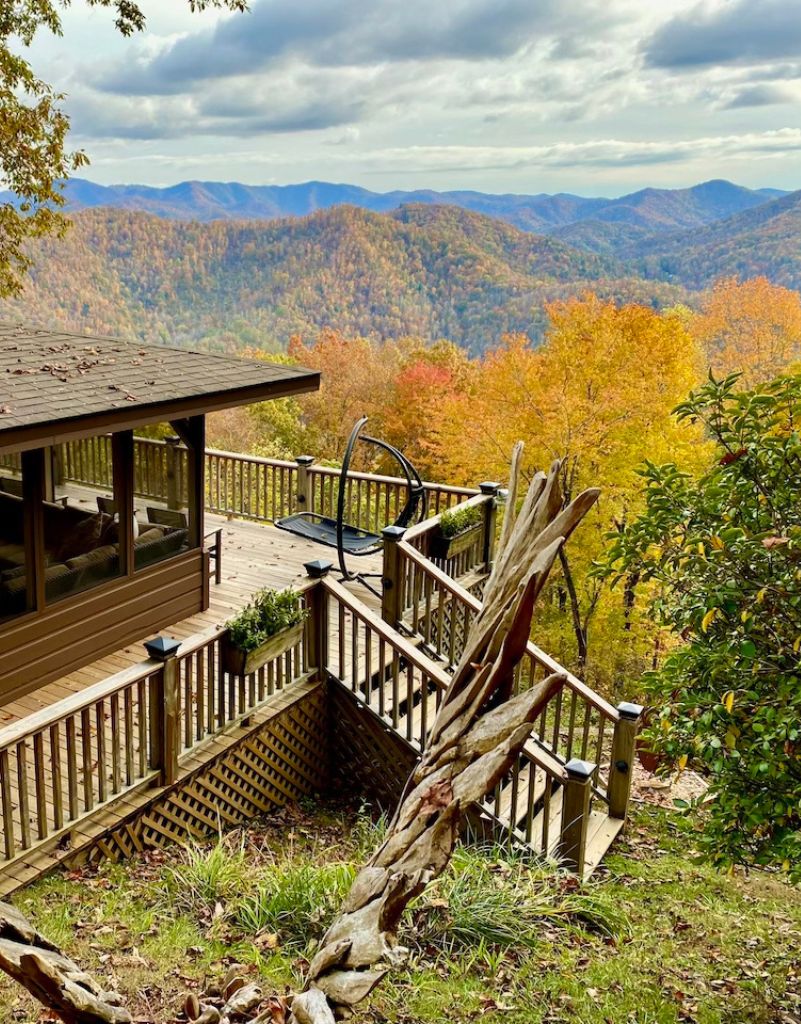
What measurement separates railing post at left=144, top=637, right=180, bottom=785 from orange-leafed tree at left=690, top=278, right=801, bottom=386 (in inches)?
1308

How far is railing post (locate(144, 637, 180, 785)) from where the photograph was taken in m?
5.92

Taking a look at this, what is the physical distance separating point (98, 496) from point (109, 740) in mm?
2415

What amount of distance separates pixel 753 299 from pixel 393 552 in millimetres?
35741

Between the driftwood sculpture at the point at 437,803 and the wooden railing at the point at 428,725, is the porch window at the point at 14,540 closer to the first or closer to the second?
the wooden railing at the point at 428,725

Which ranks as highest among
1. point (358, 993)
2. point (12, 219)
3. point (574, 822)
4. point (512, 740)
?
point (12, 219)

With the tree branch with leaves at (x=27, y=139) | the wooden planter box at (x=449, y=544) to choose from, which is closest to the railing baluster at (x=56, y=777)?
the wooden planter box at (x=449, y=544)

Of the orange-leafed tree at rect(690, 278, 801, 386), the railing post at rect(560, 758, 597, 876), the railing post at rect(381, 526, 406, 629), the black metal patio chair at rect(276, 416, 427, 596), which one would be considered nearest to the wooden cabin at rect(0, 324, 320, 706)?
the black metal patio chair at rect(276, 416, 427, 596)

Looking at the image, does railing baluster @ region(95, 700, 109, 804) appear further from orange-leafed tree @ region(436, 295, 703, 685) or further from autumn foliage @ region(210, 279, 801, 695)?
orange-leafed tree @ region(436, 295, 703, 685)

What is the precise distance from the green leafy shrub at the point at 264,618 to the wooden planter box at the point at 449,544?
233 centimetres

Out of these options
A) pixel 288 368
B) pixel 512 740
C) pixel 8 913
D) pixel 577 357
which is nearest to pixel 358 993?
pixel 512 740

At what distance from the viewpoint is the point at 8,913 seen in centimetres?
175

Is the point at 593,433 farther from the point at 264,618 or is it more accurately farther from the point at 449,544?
the point at 264,618

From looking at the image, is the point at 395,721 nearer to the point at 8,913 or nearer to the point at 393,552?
the point at 393,552

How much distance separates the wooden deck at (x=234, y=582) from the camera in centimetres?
725
